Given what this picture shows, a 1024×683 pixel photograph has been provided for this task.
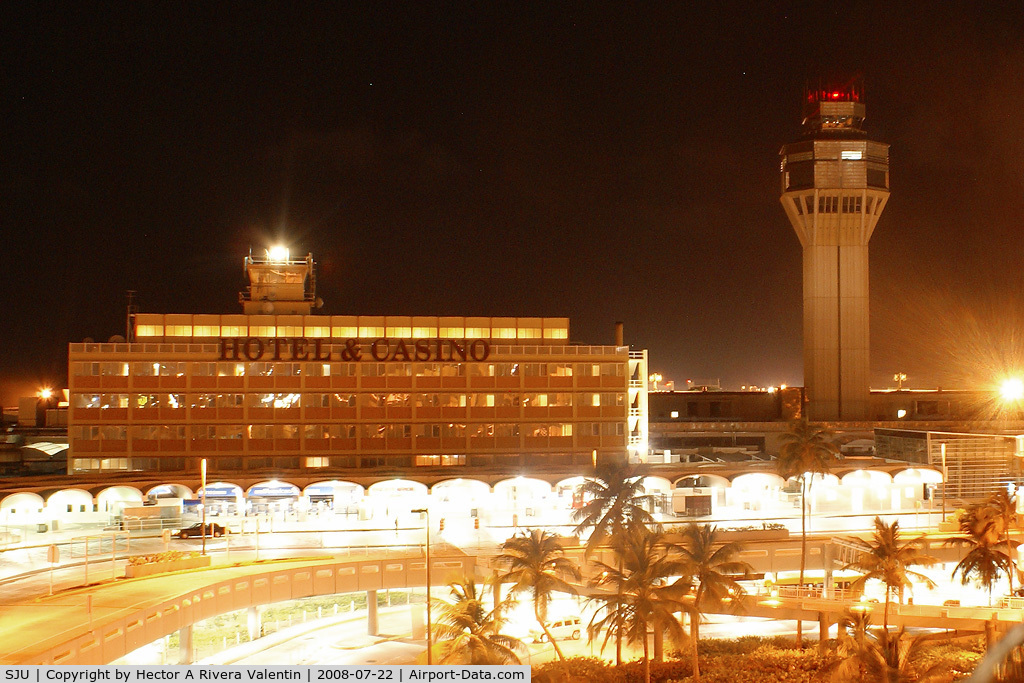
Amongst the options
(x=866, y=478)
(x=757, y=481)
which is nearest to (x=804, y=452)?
(x=757, y=481)

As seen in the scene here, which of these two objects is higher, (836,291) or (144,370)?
(836,291)

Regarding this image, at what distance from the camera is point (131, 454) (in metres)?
64.4

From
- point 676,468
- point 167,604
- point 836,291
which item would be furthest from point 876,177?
point 167,604

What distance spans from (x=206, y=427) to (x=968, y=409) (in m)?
104

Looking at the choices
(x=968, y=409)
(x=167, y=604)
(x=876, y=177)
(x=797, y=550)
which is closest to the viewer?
(x=167, y=604)

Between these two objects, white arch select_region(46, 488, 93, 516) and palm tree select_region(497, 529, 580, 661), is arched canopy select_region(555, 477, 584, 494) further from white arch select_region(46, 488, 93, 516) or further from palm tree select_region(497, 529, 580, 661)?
white arch select_region(46, 488, 93, 516)

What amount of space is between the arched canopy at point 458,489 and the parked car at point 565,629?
12420 millimetres

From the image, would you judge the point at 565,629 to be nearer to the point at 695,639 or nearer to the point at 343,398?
the point at 695,639

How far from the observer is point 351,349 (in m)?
67.0

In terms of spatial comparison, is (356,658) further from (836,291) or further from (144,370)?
(836,291)

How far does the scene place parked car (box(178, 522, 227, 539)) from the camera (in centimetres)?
5006

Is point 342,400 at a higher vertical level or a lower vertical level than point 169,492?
higher

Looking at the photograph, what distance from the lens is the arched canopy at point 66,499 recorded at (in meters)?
52.4

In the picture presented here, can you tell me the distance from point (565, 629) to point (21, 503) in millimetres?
33816
